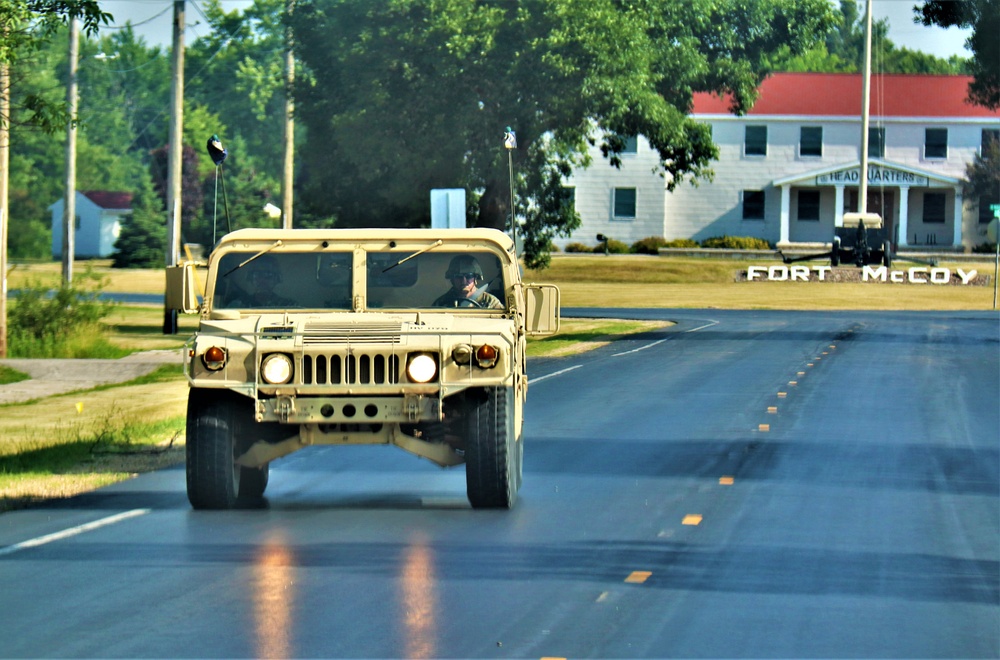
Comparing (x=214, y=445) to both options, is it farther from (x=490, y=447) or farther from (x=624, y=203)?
(x=624, y=203)

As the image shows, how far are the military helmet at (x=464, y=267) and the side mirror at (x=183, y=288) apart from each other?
1908 mm

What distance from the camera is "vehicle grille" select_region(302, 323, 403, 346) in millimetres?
10562

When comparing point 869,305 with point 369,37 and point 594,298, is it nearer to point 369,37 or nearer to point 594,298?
point 594,298

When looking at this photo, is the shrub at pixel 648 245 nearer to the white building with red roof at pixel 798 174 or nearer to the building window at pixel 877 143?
the white building with red roof at pixel 798 174

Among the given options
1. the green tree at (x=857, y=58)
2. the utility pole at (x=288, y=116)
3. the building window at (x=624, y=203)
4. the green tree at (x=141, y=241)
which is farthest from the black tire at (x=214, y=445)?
the green tree at (x=857, y=58)

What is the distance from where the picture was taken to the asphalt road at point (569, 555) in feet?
24.7

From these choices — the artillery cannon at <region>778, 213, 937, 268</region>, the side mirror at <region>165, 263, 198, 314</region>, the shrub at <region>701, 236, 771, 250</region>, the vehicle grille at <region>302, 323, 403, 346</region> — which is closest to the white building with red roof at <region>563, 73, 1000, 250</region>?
the shrub at <region>701, 236, 771, 250</region>

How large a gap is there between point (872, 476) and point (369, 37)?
23.9 metres

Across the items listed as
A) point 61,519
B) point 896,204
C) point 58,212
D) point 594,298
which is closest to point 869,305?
point 594,298

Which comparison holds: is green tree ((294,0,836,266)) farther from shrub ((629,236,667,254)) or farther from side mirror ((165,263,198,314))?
shrub ((629,236,667,254))

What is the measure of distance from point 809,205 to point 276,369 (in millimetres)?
65086

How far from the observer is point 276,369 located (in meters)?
10.5

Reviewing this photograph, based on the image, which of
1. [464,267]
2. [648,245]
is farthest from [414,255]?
[648,245]

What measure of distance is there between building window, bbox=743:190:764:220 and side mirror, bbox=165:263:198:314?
62838 mm
